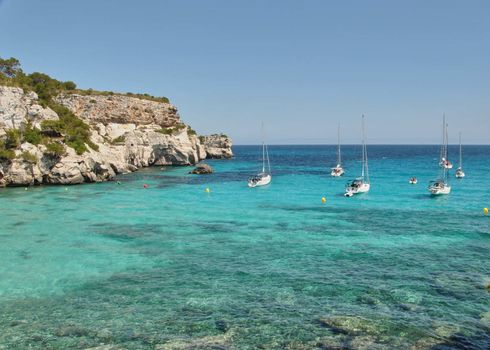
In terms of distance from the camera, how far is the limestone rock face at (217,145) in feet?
442

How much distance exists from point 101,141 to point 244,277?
6305 centimetres

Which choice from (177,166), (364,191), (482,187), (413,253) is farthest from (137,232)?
(177,166)

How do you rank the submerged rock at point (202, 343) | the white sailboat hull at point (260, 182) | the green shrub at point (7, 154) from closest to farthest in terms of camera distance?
the submerged rock at point (202, 343)
the green shrub at point (7, 154)
the white sailboat hull at point (260, 182)

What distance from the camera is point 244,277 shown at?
21.3 metres

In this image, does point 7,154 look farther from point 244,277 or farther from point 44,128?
point 244,277

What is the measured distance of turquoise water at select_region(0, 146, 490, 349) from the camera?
1506 centimetres

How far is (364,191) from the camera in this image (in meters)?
55.1

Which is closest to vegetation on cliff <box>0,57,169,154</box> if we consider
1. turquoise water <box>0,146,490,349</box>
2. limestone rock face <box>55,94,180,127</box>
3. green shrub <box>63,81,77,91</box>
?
limestone rock face <box>55,94,180,127</box>

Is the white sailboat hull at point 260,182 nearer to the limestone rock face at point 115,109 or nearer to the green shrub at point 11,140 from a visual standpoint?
the green shrub at point 11,140

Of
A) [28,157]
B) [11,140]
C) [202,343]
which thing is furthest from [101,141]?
[202,343]

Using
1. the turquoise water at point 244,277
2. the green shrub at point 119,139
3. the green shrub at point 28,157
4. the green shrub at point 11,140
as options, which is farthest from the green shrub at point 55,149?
the green shrub at point 119,139

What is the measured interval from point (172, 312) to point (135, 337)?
240cm

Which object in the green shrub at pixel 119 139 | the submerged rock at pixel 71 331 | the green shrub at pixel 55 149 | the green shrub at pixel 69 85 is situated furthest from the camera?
the green shrub at pixel 69 85

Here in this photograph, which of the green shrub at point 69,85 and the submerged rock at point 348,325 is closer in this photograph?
the submerged rock at point 348,325
